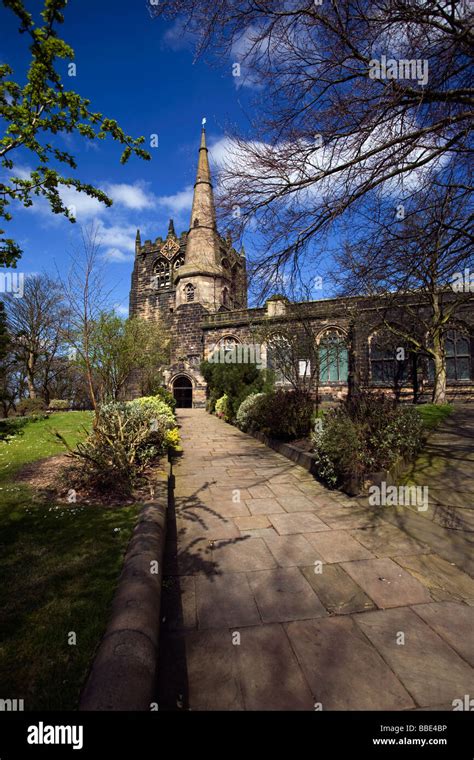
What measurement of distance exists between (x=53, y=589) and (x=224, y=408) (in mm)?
14186

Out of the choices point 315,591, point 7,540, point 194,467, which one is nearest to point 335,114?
point 315,591

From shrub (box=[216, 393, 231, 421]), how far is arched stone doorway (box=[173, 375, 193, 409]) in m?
8.58

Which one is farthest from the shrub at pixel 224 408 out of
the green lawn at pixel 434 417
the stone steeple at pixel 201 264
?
the stone steeple at pixel 201 264

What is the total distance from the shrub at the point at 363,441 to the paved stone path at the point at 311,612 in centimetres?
76

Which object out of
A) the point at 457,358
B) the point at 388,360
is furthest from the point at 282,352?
the point at 457,358

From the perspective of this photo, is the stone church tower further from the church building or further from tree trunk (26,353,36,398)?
tree trunk (26,353,36,398)

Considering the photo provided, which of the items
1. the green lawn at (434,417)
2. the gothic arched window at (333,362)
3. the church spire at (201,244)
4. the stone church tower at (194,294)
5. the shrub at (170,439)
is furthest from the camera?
the church spire at (201,244)

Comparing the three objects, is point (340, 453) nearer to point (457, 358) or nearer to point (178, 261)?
point (457, 358)

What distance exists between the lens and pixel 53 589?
278 cm

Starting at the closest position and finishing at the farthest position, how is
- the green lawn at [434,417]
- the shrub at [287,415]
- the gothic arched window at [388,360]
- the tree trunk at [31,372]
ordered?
the green lawn at [434,417]
the shrub at [287,415]
the gothic arched window at [388,360]
the tree trunk at [31,372]

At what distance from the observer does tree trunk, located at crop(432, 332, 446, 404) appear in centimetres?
1612

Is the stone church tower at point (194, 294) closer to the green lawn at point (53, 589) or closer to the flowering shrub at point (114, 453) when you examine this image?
the flowering shrub at point (114, 453)

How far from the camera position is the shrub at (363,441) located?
5.77 meters

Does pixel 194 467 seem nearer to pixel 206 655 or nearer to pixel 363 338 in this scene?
pixel 206 655
